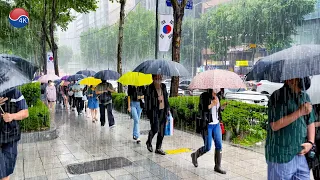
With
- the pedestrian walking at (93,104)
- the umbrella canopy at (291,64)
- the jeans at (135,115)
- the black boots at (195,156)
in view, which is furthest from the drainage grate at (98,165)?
the pedestrian walking at (93,104)

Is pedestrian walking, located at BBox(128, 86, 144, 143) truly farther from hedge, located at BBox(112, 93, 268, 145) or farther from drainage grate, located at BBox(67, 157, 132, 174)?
hedge, located at BBox(112, 93, 268, 145)

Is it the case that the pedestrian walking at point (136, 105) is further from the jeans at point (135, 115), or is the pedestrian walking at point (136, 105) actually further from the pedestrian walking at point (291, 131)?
the pedestrian walking at point (291, 131)

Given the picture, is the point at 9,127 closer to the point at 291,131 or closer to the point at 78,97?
the point at 291,131

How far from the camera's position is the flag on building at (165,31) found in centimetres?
1220

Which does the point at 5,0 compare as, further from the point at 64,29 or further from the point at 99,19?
the point at 99,19

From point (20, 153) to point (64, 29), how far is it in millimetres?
25511

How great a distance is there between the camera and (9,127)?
3746 millimetres

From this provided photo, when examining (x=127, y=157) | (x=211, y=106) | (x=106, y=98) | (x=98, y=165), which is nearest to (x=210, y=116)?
(x=211, y=106)

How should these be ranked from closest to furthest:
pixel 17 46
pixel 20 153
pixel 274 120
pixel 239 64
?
pixel 274 120 → pixel 20 153 → pixel 17 46 → pixel 239 64

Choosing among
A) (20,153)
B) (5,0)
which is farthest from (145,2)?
(20,153)

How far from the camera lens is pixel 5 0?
22250 millimetres

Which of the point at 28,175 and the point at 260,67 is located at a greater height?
the point at 260,67

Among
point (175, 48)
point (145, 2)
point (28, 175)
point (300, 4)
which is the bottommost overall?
point (28, 175)

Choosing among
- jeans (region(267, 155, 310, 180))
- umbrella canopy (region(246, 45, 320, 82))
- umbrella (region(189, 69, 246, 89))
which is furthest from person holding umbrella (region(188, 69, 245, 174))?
jeans (region(267, 155, 310, 180))
